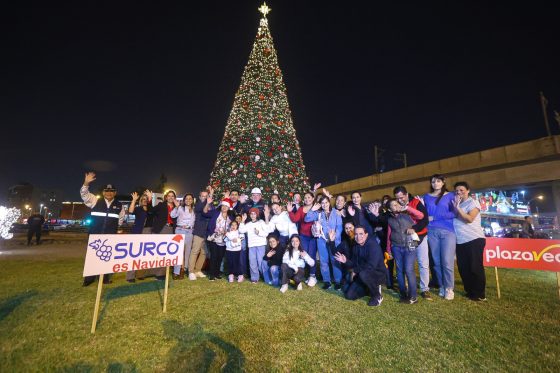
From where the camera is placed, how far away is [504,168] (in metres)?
14.4

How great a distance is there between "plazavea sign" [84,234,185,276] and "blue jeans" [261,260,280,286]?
7.60 feet

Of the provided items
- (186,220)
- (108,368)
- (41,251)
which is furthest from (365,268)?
(41,251)

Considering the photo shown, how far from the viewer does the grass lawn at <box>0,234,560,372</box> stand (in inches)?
102

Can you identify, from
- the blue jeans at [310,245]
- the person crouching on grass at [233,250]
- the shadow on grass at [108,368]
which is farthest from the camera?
the person crouching on grass at [233,250]

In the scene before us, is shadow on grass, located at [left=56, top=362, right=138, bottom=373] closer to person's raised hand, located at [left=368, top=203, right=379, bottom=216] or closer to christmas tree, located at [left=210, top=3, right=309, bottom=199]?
person's raised hand, located at [left=368, top=203, right=379, bottom=216]

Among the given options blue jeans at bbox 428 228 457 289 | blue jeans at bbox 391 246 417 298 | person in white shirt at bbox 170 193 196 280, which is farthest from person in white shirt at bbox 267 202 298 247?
blue jeans at bbox 428 228 457 289

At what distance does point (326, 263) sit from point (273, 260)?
134cm

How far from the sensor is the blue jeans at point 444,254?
487 centimetres

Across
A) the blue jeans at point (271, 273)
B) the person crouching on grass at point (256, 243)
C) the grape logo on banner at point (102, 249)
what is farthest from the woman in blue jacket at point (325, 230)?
the grape logo on banner at point (102, 249)

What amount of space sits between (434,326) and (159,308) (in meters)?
4.43

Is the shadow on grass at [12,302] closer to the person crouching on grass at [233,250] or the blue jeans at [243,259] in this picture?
the person crouching on grass at [233,250]

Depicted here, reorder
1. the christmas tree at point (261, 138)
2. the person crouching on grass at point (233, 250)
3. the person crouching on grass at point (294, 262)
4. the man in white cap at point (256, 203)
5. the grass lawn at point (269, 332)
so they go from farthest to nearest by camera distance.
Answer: the christmas tree at point (261, 138) < the man in white cap at point (256, 203) < the person crouching on grass at point (233, 250) < the person crouching on grass at point (294, 262) < the grass lawn at point (269, 332)

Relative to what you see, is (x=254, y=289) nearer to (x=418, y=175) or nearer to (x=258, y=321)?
(x=258, y=321)

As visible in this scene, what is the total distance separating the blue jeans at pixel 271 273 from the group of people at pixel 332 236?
24mm
